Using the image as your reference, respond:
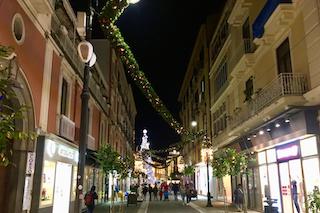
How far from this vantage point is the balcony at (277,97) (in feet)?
48.2

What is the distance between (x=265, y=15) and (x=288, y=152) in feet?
22.2

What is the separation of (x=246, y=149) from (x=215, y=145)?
11483 millimetres

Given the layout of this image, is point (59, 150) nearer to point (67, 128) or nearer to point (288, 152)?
point (67, 128)

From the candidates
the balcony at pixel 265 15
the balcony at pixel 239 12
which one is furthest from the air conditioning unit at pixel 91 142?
the balcony at pixel 239 12

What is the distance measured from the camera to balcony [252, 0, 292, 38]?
15.9 m

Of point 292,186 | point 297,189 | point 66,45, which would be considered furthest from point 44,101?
point 297,189

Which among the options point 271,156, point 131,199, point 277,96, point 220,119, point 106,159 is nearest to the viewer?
point 277,96

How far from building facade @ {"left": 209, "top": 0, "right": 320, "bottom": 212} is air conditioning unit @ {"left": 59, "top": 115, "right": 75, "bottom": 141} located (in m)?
9.45

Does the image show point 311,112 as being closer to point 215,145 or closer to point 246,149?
point 246,149

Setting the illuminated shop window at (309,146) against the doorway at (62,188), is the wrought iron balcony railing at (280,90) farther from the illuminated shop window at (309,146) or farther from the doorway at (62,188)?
the doorway at (62,188)

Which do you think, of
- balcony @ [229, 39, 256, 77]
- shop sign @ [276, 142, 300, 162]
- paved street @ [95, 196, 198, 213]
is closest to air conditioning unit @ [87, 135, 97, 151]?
paved street @ [95, 196, 198, 213]

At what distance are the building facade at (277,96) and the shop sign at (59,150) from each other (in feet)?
30.6

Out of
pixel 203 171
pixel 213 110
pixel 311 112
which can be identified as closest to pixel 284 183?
pixel 311 112

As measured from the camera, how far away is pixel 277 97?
611 inches
